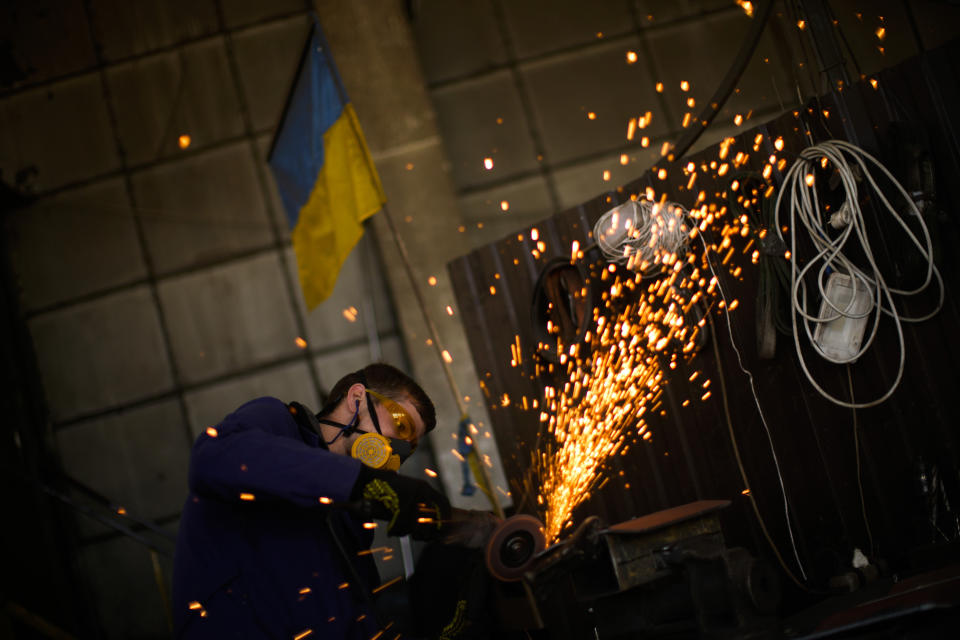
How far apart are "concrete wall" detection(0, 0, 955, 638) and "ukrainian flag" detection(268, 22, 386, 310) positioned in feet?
4.05

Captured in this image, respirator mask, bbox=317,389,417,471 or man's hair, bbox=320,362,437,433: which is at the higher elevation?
man's hair, bbox=320,362,437,433

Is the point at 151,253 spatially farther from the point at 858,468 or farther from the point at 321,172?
the point at 858,468

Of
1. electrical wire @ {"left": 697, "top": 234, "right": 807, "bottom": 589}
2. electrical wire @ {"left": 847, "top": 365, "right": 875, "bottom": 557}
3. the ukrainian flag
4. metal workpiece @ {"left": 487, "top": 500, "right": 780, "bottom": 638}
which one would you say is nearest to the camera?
metal workpiece @ {"left": 487, "top": 500, "right": 780, "bottom": 638}

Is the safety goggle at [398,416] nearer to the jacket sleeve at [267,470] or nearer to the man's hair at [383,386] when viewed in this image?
the man's hair at [383,386]

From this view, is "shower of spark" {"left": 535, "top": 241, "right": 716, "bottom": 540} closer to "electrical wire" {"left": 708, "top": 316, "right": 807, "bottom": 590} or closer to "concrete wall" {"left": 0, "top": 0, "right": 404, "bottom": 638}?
"electrical wire" {"left": 708, "top": 316, "right": 807, "bottom": 590}

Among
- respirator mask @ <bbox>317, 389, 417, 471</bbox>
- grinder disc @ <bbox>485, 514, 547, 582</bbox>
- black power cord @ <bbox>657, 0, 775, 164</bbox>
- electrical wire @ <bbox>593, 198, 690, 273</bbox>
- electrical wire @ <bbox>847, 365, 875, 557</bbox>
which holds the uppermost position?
black power cord @ <bbox>657, 0, 775, 164</bbox>

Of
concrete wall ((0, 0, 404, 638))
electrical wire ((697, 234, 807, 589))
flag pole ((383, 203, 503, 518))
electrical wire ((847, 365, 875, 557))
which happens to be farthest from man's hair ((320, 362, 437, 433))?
concrete wall ((0, 0, 404, 638))

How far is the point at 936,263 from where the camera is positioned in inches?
104

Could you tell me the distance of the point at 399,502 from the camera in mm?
2203

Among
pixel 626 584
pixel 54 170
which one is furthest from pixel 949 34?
pixel 54 170

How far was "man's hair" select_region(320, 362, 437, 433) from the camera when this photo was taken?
2.87 m

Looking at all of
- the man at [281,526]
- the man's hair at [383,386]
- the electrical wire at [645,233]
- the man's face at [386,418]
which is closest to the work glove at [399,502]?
the man at [281,526]

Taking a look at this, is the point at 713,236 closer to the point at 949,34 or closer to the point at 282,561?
the point at 282,561

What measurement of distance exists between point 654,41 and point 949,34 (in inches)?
81.5
